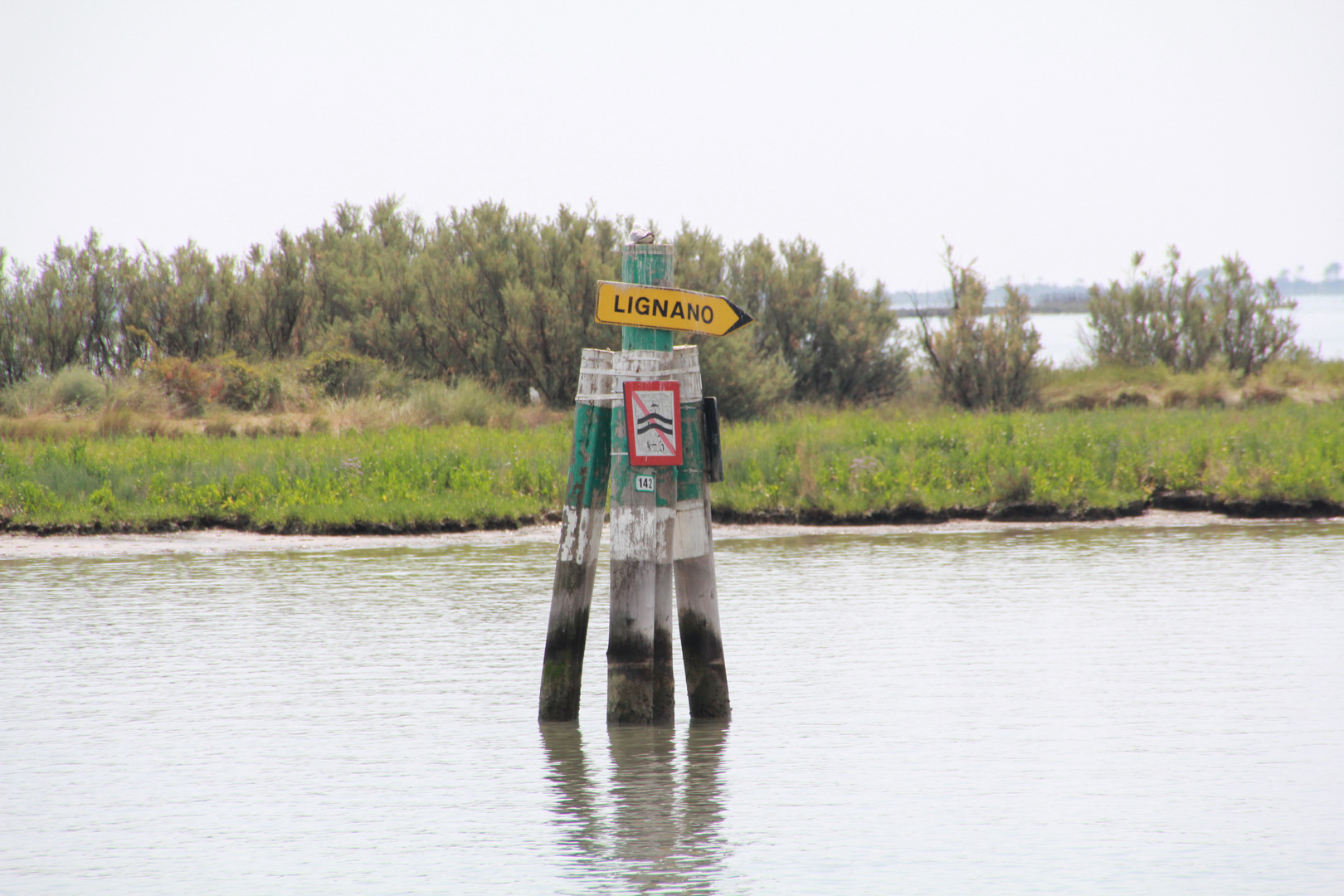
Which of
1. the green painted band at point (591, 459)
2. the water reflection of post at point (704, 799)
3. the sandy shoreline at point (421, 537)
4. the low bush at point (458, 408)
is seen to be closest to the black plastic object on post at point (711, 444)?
the green painted band at point (591, 459)

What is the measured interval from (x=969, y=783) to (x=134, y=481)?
13115 mm

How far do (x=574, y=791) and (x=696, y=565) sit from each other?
4.58 feet

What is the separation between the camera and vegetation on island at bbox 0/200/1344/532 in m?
16.6

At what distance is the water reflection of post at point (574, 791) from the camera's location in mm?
5824

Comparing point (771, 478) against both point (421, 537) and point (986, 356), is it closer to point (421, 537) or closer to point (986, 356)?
point (421, 537)

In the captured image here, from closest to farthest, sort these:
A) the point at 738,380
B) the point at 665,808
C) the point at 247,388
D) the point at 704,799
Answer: the point at 665,808, the point at 704,799, the point at 738,380, the point at 247,388

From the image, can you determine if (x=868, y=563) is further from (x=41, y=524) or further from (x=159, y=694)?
(x=41, y=524)

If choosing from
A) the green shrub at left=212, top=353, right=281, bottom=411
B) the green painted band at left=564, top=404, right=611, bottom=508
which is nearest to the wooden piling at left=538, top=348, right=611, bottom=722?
the green painted band at left=564, top=404, right=611, bottom=508

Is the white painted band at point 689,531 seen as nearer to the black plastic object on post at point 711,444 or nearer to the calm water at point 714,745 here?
the black plastic object on post at point 711,444

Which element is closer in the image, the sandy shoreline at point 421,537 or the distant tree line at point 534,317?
the sandy shoreline at point 421,537

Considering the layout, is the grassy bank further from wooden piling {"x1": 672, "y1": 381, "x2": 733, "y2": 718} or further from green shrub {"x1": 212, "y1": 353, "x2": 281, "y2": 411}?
wooden piling {"x1": 672, "y1": 381, "x2": 733, "y2": 718}

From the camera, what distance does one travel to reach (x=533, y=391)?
2783 cm

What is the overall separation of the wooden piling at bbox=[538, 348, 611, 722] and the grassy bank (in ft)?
29.0

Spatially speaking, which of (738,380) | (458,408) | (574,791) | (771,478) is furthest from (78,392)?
(574,791)
